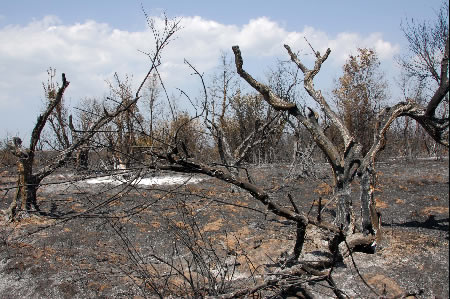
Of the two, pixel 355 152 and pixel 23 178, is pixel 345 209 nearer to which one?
pixel 355 152

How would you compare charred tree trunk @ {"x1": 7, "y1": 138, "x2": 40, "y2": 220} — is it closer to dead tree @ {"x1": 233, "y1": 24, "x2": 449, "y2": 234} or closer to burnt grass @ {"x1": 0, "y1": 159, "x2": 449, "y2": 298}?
burnt grass @ {"x1": 0, "y1": 159, "x2": 449, "y2": 298}

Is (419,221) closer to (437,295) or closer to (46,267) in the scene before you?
(437,295)

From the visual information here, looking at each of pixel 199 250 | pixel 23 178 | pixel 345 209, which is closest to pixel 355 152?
pixel 345 209

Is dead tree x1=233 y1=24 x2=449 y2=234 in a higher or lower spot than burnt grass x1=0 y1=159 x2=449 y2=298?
higher

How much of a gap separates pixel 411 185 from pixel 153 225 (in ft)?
20.3

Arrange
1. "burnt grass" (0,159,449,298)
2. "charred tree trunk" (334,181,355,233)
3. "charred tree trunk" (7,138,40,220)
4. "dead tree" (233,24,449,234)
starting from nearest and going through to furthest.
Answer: "burnt grass" (0,159,449,298), "dead tree" (233,24,449,234), "charred tree trunk" (334,181,355,233), "charred tree trunk" (7,138,40,220)

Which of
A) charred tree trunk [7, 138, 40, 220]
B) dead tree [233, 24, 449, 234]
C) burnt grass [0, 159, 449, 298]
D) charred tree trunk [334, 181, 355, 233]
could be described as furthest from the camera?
charred tree trunk [7, 138, 40, 220]

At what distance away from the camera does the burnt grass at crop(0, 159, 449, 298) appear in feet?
12.6

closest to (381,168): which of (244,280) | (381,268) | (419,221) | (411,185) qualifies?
(411,185)

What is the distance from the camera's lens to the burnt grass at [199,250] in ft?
12.6

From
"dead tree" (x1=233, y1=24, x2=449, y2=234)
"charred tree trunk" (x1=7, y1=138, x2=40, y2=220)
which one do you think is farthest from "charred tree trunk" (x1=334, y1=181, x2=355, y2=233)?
"charred tree trunk" (x1=7, y1=138, x2=40, y2=220)

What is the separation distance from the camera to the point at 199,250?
3959mm

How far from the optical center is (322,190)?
9539 mm

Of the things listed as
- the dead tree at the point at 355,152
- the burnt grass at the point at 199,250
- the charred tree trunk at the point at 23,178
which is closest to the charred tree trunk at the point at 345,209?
the dead tree at the point at 355,152
